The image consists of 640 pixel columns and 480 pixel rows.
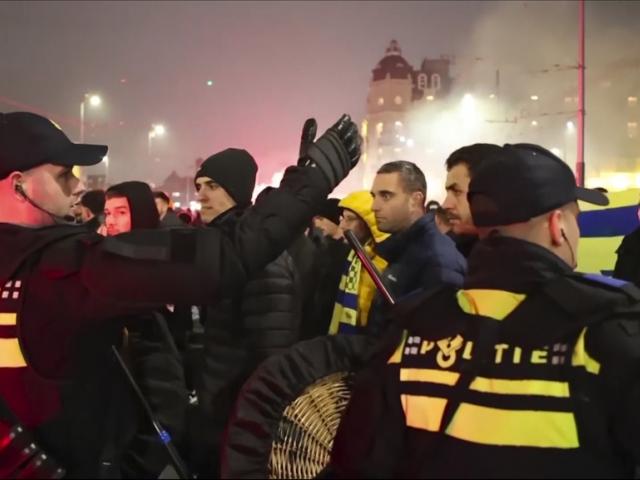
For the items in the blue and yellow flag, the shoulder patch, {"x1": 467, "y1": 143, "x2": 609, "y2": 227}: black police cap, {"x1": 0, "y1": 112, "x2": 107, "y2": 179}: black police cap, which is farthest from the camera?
the blue and yellow flag

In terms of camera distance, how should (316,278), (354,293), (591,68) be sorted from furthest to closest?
(591,68)
(316,278)
(354,293)

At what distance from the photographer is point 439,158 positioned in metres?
58.4

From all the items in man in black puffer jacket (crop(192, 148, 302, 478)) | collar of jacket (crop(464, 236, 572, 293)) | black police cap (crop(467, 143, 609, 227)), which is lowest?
man in black puffer jacket (crop(192, 148, 302, 478))

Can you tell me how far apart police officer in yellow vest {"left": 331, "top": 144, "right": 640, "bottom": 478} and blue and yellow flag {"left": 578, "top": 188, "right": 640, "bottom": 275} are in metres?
3.83

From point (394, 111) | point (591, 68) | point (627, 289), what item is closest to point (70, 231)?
point (627, 289)

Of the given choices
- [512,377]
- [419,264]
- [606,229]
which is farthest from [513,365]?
[606,229]

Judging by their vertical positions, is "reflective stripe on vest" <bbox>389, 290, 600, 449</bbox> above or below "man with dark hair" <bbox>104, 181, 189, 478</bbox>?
above

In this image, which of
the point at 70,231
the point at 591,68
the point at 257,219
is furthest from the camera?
the point at 591,68

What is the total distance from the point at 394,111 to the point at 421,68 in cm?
780

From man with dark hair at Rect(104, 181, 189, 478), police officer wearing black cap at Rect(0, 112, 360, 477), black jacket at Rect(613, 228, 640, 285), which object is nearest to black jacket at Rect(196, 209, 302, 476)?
man with dark hair at Rect(104, 181, 189, 478)

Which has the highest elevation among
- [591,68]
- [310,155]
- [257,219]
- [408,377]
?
[591,68]

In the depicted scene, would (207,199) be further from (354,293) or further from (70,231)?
(70,231)

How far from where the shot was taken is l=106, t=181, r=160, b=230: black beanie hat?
5977 millimetres

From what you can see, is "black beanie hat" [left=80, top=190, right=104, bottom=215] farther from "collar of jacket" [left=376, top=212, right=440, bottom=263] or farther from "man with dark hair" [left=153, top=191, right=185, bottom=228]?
"collar of jacket" [left=376, top=212, right=440, bottom=263]
